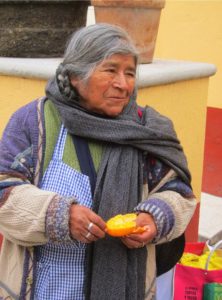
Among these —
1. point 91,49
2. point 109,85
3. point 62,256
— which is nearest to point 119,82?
point 109,85

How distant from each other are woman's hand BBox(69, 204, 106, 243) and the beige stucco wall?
3688 mm

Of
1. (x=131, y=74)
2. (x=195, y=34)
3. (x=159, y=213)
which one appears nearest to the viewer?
(x=159, y=213)

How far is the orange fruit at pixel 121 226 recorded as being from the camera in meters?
1.75

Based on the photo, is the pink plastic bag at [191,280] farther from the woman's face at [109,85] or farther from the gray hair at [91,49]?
the gray hair at [91,49]

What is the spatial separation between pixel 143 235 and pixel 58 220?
0.92 feet

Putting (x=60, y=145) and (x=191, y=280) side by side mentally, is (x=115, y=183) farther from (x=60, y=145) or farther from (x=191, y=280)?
(x=191, y=280)

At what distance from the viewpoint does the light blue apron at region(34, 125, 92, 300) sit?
1.89 meters

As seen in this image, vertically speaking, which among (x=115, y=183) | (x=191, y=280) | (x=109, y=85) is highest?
(x=109, y=85)

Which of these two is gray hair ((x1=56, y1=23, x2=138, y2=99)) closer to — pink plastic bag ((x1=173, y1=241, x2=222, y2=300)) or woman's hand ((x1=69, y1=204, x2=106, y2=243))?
woman's hand ((x1=69, y1=204, x2=106, y2=243))

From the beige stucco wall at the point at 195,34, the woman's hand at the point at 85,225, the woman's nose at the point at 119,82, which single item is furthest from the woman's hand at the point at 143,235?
the beige stucco wall at the point at 195,34

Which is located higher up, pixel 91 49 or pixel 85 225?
pixel 91 49

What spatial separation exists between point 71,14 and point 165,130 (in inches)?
58.9

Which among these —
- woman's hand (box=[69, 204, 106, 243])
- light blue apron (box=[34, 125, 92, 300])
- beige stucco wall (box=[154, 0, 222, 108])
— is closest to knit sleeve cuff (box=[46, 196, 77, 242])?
woman's hand (box=[69, 204, 106, 243])

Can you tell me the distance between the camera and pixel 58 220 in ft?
5.72
